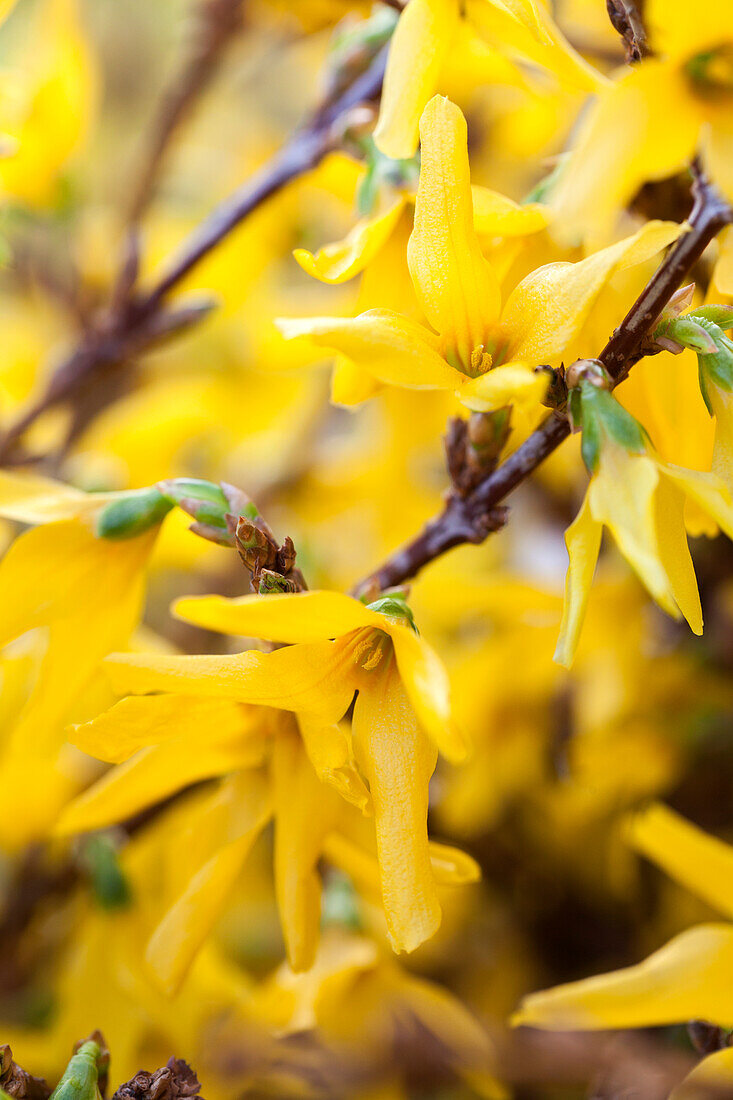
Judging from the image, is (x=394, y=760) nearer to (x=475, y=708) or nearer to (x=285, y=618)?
(x=285, y=618)

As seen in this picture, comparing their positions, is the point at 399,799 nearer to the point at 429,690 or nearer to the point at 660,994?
the point at 429,690

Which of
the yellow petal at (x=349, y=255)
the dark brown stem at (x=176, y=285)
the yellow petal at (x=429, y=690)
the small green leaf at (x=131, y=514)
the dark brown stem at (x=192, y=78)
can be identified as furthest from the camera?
the dark brown stem at (x=192, y=78)

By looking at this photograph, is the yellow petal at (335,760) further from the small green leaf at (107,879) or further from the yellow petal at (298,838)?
the small green leaf at (107,879)

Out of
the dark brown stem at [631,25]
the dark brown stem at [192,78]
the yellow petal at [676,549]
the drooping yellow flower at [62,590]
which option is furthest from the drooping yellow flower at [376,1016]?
the dark brown stem at [192,78]

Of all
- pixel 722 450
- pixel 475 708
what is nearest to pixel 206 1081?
pixel 475 708

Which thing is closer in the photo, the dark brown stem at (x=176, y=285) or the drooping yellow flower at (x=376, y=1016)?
the drooping yellow flower at (x=376, y=1016)

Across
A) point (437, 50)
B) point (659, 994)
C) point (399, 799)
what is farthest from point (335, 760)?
point (437, 50)
